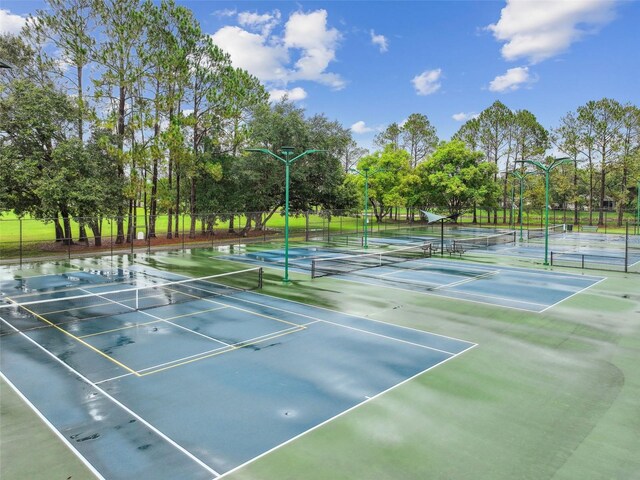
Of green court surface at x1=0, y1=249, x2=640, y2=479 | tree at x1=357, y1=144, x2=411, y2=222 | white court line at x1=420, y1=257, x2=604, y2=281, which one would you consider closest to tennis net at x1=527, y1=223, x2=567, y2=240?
tree at x1=357, y1=144, x2=411, y2=222

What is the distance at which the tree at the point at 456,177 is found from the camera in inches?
2744


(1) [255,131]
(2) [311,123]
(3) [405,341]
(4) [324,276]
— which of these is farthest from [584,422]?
(2) [311,123]

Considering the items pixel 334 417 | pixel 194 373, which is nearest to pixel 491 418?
pixel 334 417

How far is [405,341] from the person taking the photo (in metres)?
14.5

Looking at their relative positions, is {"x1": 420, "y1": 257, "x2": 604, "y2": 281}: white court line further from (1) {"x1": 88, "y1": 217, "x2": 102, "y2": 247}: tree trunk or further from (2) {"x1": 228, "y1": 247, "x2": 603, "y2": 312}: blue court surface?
(1) {"x1": 88, "y1": 217, "x2": 102, "y2": 247}: tree trunk

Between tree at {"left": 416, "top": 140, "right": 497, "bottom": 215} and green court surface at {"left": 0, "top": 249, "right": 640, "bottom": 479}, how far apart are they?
5421cm

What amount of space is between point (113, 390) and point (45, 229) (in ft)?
174

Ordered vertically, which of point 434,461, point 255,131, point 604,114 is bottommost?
point 434,461

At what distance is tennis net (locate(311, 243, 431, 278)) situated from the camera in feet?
91.7

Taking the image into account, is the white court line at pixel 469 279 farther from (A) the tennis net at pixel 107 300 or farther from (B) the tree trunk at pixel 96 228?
(B) the tree trunk at pixel 96 228

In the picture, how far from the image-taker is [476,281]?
25078 mm

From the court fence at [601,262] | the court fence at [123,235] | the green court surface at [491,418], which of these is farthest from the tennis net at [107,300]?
the court fence at [601,262]

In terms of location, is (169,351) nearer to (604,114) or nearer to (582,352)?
(582,352)

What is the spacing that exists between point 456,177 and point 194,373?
64117 millimetres
